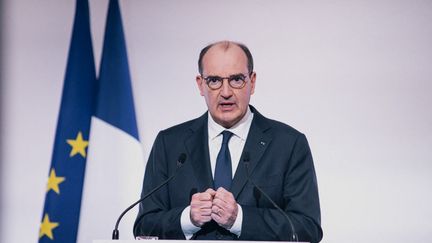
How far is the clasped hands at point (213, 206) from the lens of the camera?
2.39m

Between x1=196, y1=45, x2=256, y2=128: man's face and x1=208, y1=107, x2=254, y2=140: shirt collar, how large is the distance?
0.11ft

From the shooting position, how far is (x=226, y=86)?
109 inches

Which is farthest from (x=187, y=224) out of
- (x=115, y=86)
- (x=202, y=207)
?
(x=115, y=86)

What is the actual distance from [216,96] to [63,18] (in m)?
1.98

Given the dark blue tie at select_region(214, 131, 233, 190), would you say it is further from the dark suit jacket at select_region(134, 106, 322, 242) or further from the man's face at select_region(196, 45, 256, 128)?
the man's face at select_region(196, 45, 256, 128)

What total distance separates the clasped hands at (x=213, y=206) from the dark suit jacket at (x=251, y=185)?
105mm

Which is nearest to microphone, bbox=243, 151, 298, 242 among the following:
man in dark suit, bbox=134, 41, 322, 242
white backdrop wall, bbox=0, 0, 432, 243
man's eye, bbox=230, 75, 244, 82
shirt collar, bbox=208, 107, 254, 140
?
man in dark suit, bbox=134, 41, 322, 242

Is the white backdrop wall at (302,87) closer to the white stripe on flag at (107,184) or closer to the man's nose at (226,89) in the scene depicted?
the white stripe on flag at (107,184)

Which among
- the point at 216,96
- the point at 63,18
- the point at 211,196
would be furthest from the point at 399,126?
the point at 63,18

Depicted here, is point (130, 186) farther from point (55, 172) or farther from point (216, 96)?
point (216, 96)

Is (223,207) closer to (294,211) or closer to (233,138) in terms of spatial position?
(294,211)

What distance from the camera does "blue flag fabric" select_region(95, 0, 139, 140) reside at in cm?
404

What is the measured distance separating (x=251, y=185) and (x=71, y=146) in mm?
1662

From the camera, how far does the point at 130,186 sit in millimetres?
3971
